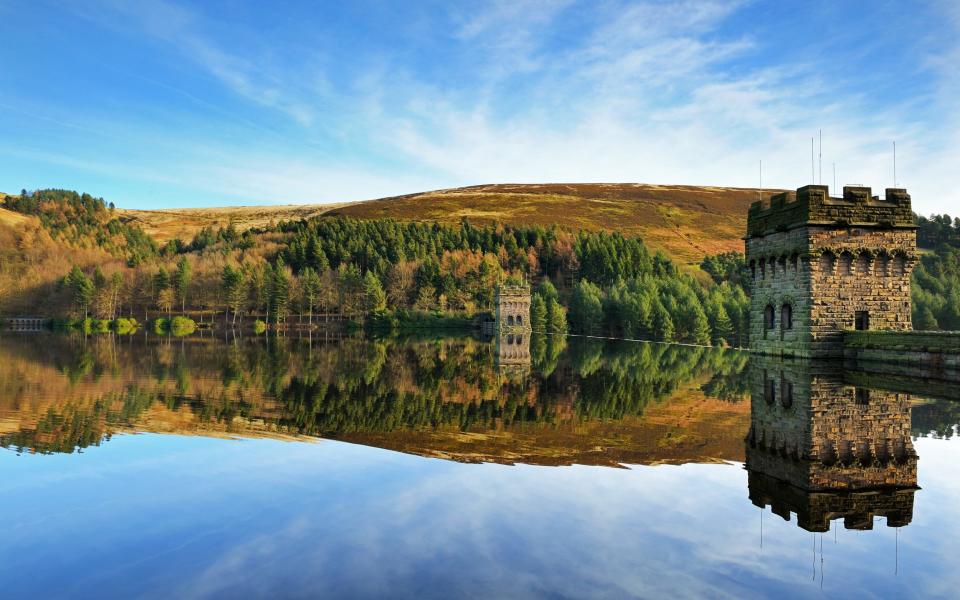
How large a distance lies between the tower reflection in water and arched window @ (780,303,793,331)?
13643 mm

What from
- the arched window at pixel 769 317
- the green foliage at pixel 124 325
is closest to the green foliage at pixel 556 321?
the arched window at pixel 769 317

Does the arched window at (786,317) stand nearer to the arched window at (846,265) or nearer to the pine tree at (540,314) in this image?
the arched window at (846,265)

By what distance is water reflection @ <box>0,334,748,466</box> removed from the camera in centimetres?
1400

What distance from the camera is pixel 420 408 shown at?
19688 millimetres

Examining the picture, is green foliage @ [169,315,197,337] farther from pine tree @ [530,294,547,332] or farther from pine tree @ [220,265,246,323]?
pine tree @ [530,294,547,332]

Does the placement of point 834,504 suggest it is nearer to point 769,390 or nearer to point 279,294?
point 769,390

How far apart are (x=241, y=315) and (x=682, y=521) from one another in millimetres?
144163

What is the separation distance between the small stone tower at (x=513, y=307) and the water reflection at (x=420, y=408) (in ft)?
244

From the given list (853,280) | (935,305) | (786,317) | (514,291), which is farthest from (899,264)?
(514,291)

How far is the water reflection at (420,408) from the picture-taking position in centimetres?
1400

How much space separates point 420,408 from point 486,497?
10.0 m

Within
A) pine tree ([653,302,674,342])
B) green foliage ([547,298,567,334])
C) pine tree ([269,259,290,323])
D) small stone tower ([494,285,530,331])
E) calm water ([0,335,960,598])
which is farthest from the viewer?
pine tree ([269,259,290,323])

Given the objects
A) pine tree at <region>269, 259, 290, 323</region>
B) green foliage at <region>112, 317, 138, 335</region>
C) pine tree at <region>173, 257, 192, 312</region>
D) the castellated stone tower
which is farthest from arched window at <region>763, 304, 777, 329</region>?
pine tree at <region>173, 257, 192, 312</region>

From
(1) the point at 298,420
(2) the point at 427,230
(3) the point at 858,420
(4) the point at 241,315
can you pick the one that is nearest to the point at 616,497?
(3) the point at 858,420
